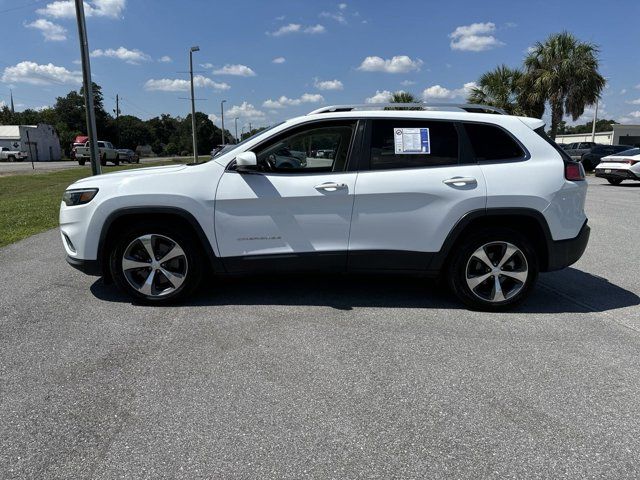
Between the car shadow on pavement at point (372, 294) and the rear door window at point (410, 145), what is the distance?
1.28 m

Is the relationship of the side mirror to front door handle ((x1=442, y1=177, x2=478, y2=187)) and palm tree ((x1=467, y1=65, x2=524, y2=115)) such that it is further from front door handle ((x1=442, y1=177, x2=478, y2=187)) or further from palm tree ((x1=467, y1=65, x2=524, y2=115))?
palm tree ((x1=467, y1=65, x2=524, y2=115))

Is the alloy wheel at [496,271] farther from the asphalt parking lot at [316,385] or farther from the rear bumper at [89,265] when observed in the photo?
the rear bumper at [89,265]

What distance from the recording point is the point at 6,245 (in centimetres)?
721

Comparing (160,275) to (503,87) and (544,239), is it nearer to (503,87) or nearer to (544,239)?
(544,239)

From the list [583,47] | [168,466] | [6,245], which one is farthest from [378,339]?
[583,47]

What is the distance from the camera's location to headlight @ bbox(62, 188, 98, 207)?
434 centimetres

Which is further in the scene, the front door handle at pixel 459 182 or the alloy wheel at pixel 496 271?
the alloy wheel at pixel 496 271

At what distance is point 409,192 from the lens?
4.22 m

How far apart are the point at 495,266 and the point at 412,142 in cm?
136

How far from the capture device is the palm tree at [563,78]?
27000mm

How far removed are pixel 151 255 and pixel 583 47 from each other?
30.1 m

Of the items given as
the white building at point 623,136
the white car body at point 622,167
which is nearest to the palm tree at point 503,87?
the white car body at point 622,167

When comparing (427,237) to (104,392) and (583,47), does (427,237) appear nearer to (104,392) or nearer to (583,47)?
(104,392)

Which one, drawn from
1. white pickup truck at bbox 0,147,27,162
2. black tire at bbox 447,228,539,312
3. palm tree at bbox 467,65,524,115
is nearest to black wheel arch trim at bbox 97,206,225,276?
black tire at bbox 447,228,539,312
